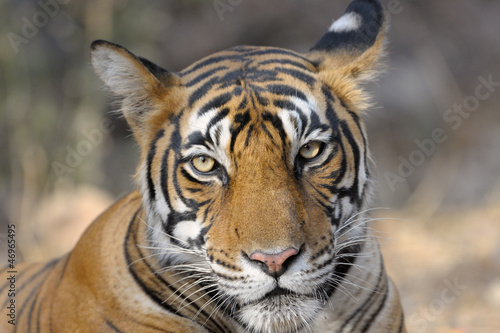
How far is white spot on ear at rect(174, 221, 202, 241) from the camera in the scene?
223 cm

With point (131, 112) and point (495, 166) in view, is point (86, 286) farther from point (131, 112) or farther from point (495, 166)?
point (495, 166)

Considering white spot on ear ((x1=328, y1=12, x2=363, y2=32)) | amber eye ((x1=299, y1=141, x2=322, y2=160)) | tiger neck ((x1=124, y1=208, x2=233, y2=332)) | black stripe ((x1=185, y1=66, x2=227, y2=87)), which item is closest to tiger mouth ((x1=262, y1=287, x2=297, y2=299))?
tiger neck ((x1=124, y1=208, x2=233, y2=332))

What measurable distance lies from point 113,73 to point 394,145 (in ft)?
22.4

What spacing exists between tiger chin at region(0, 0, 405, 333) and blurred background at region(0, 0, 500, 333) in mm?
Result: 1491

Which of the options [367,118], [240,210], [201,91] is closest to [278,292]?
[240,210]

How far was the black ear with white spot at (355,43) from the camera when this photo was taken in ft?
8.25

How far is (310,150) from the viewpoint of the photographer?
2.22 meters

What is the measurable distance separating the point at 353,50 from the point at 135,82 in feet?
3.01

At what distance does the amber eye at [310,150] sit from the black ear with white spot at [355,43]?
15.4 inches

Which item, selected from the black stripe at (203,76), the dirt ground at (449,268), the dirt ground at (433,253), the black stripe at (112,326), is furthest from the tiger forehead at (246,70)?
the dirt ground at (433,253)

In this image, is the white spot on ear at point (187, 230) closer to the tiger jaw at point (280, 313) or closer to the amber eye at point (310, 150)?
the tiger jaw at point (280, 313)

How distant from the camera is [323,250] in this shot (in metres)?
2.08

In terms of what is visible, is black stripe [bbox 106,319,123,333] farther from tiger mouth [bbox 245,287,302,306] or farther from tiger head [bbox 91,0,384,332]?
tiger mouth [bbox 245,287,302,306]

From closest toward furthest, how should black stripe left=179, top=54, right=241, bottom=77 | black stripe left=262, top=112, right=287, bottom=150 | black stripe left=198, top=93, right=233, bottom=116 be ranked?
black stripe left=262, top=112, right=287, bottom=150 → black stripe left=198, top=93, right=233, bottom=116 → black stripe left=179, top=54, right=241, bottom=77
